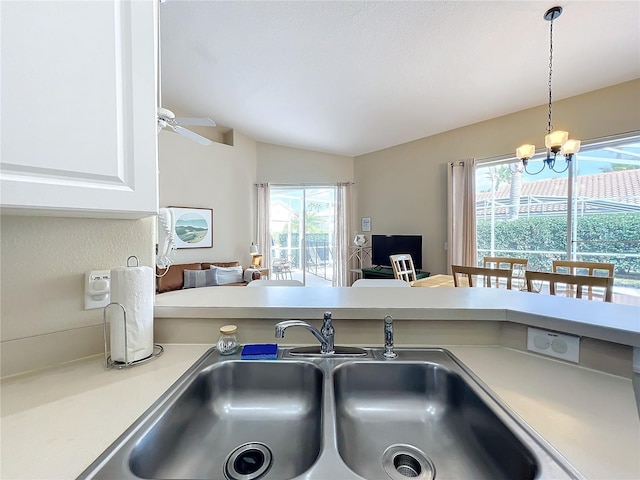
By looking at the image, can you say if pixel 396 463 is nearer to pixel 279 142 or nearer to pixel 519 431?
pixel 519 431

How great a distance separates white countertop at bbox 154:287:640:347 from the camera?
0.82 metres

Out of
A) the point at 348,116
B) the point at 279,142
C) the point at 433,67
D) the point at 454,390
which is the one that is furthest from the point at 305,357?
the point at 279,142

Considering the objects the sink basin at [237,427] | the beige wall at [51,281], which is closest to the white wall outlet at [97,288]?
the beige wall at [51,281]

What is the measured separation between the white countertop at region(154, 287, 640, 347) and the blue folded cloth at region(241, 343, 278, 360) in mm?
106

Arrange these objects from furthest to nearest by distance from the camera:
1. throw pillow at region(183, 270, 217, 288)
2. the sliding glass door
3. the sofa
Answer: the sliding glass door
throw pillow at region(183, 270, 217, 288)
the sofa

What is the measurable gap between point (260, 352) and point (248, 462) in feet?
0.96

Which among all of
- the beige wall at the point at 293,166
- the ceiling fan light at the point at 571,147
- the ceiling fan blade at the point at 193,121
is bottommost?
the ceiling fan light at the point at 571,147

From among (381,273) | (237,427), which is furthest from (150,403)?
(381,273)

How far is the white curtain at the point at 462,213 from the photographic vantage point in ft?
12.6

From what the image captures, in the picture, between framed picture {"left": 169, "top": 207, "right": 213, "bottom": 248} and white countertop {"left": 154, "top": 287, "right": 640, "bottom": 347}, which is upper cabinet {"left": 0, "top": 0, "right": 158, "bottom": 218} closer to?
white countertop {"left": 154, "top": 287, "right": 640, "bottom": 347}

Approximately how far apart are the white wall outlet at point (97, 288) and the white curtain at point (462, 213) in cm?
414

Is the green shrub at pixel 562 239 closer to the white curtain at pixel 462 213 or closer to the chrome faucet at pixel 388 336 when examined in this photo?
the white curtain at pixel 462 213

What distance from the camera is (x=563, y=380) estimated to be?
2.46 ft

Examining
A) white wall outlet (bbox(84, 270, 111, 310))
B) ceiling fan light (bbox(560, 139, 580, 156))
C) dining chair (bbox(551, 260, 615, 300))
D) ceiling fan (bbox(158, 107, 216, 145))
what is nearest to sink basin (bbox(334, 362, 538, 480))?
white wall outlet (bbox(84, 270, 111, 310))
